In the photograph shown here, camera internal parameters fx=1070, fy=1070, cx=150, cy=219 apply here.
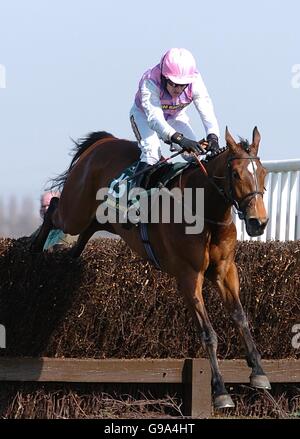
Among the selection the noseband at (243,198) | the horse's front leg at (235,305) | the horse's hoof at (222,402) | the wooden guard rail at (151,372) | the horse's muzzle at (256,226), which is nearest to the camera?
the horse's muzzle at (256,226)

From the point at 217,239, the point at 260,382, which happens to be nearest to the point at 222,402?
the point at 260,382

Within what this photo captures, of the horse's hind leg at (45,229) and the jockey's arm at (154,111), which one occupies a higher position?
the jockey's arm at (154,111)

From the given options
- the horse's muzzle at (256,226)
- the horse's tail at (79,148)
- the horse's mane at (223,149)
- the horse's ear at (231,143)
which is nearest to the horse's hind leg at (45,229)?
the horse's tail at (79,148)

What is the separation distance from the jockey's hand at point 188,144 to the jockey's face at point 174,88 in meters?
0.46

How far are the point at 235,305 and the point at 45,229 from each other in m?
2.52

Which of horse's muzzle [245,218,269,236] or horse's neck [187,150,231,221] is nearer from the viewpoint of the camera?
horse's muzzle [245,218,269,236]

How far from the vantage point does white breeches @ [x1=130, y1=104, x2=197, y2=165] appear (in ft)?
27.1

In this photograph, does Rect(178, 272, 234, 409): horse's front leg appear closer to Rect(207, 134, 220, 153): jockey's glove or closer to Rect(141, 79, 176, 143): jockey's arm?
Rect(207, 134, 220, 153): jockey's glove

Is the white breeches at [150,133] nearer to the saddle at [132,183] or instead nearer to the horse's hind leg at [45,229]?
the saddle at [132,183]

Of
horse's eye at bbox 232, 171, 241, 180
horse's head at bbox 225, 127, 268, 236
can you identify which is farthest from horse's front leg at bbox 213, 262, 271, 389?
horse's eye at bbox 232, 171, 241, 180

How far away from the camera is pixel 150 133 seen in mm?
8414

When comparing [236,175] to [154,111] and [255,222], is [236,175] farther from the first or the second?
[154,111]

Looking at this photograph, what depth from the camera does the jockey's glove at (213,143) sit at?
25.5 ft

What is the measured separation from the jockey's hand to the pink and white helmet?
0.46 m
